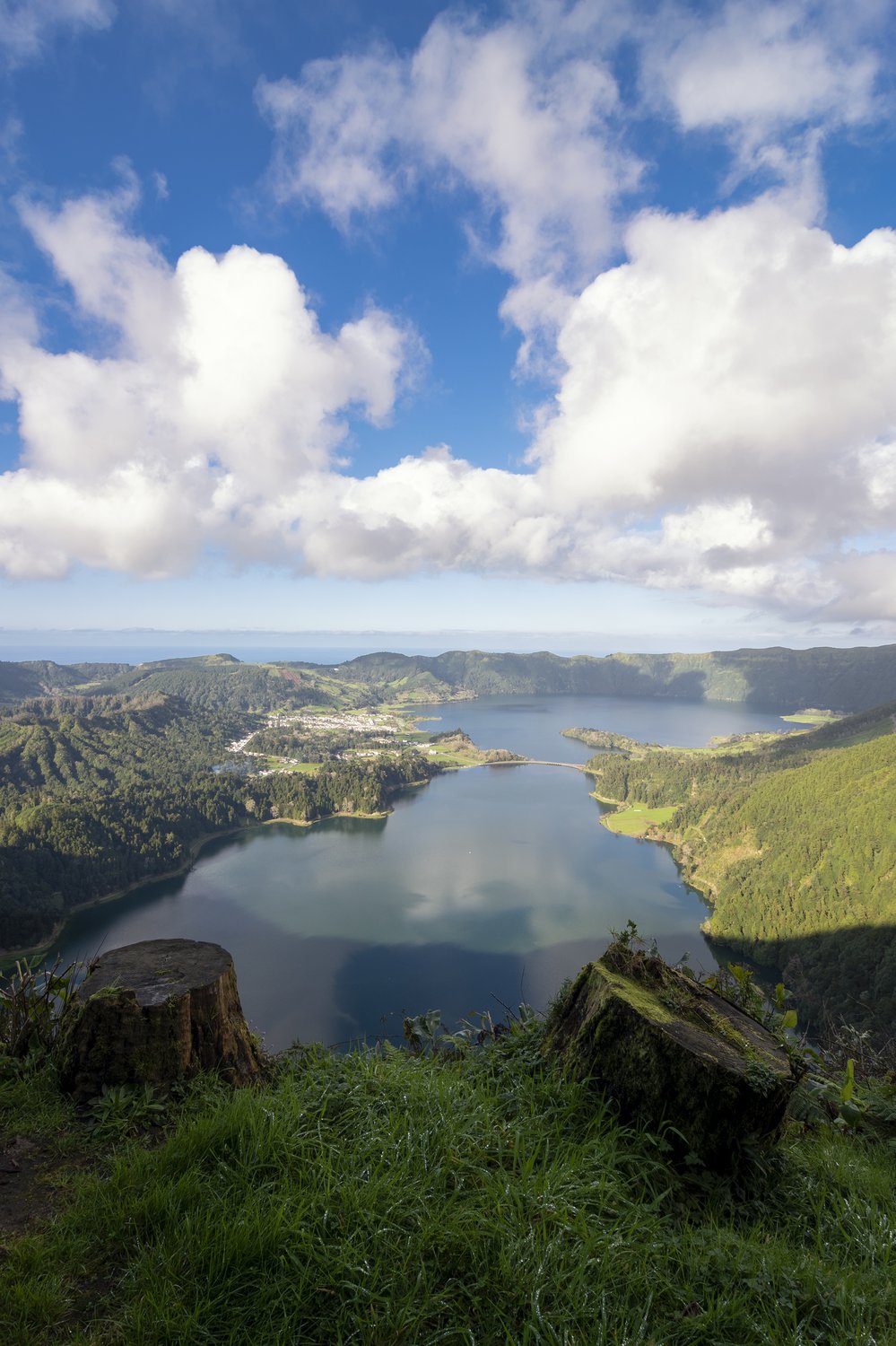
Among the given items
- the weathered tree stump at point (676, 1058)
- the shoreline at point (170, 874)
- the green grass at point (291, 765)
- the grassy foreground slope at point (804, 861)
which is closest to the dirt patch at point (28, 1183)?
the weathered tree stump at point (676, 1058)

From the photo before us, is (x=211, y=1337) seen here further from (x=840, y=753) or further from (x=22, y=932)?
(x=840, y=753)

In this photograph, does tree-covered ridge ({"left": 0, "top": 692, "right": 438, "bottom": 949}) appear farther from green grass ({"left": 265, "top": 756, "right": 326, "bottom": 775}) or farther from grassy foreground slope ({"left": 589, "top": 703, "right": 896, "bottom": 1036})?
grassy foreground slope ({"left": 589, "top": 703, "right": 896, "bottom": 1036})

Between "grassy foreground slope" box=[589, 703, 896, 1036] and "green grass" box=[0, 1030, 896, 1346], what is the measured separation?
40.9 metres

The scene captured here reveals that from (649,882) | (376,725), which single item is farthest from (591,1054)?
(376,725)

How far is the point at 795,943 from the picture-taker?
57.4 m

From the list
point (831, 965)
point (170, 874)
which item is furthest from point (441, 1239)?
point (170, 874)

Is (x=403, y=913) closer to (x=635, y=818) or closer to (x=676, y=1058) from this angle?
(x=635, y=818)

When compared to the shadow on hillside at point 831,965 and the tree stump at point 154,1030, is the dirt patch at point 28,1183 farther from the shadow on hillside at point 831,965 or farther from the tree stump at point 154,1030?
the shadow on hillside at point 831,965

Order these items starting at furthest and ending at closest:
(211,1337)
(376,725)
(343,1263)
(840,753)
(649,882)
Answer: (376,725) < (840,753) < (649,882) < (343,1263) < (211,1337)

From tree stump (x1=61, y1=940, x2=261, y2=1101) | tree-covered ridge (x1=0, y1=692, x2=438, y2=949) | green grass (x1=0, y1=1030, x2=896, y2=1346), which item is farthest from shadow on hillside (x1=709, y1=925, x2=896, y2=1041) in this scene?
tree-covered ridge (x1=0, y1=692, x2=438, y2=949)

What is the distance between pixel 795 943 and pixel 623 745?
325 feet

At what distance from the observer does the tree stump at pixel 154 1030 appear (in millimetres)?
4406

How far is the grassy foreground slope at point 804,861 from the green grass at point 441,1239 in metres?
40.9

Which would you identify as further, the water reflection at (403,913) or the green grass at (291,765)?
the green grass at (291,765)
